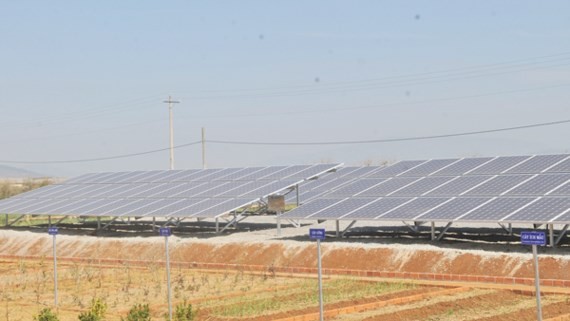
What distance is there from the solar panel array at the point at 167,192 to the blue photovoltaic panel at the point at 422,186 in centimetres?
763

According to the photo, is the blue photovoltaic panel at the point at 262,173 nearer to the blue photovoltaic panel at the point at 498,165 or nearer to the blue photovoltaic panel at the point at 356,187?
the blue photovoltaic panel at the point at 356,187

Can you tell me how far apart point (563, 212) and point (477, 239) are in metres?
7.37

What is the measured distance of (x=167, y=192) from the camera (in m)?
50.0

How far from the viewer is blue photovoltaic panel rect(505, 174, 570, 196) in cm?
3213

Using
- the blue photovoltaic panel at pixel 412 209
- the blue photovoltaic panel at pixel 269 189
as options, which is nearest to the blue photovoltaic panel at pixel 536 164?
the blue photovoltaic panel at pixel 412 209

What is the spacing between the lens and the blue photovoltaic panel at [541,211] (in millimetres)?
28625

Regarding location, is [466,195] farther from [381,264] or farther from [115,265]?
[115,265]

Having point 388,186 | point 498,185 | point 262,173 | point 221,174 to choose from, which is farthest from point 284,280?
point 221,174

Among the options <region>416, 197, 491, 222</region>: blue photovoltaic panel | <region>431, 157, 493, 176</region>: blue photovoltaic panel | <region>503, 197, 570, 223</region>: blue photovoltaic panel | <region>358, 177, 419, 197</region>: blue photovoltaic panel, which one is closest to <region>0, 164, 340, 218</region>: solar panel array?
<region>358, 177, 419, 197</region>: blue photovoltaic panel

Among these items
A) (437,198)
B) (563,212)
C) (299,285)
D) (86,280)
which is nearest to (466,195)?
(437,198)

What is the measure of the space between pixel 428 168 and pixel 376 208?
24.5 feet

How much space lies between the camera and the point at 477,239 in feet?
117

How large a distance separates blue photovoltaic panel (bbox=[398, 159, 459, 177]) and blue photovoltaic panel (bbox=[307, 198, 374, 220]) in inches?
173

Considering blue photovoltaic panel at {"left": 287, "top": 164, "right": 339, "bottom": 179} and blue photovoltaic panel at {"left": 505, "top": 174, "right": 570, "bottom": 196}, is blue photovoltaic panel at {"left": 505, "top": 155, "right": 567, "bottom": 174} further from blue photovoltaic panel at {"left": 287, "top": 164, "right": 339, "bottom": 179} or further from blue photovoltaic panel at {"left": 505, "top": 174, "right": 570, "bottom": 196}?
blue photovoltaic panel at {"left": 287, "top": 164, "right": 339, "bottom": 179}
